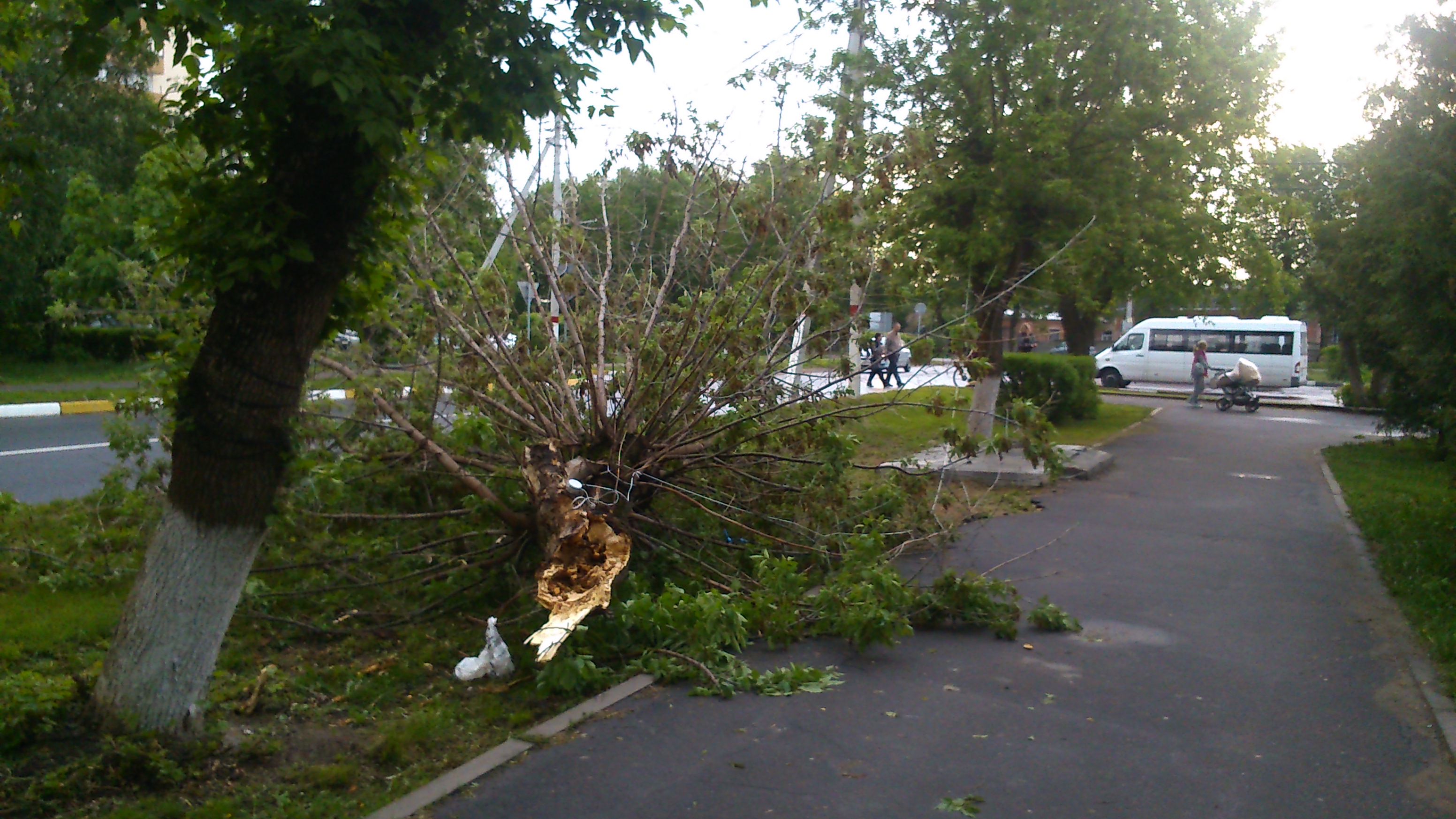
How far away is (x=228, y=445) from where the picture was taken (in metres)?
4.43

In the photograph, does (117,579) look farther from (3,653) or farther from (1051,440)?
(1051,440)

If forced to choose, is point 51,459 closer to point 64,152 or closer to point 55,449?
point 55,449

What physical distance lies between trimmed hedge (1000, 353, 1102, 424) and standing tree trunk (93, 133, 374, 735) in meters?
17.7

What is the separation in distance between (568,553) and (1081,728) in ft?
9.33

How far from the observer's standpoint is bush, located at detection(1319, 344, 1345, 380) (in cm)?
3341

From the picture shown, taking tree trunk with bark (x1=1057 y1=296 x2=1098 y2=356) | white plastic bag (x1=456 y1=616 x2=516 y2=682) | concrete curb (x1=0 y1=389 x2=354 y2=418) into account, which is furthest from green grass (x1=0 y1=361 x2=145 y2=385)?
tree trunk with bark (x1=1057 y1=296 x2=1098 y2=356)

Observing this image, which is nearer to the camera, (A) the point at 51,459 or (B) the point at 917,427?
(A) the point at 51,459

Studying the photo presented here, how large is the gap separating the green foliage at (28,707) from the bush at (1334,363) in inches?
1302

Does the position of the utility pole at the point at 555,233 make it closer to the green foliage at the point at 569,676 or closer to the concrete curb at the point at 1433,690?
the green foliage at the point at 569,676

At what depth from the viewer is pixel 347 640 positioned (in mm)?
6496

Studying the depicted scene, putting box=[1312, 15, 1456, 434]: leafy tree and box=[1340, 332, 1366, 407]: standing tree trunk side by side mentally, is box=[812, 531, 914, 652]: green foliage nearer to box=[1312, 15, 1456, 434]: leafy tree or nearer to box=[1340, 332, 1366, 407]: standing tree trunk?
box=[1312, 15, 1456, 434]: leafy tree

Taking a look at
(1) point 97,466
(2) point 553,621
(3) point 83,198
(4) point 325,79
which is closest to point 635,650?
(2) point 553,621

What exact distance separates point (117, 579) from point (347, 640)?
5.57 ft

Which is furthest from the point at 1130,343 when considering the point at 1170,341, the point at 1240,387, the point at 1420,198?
the point at 1420,198
